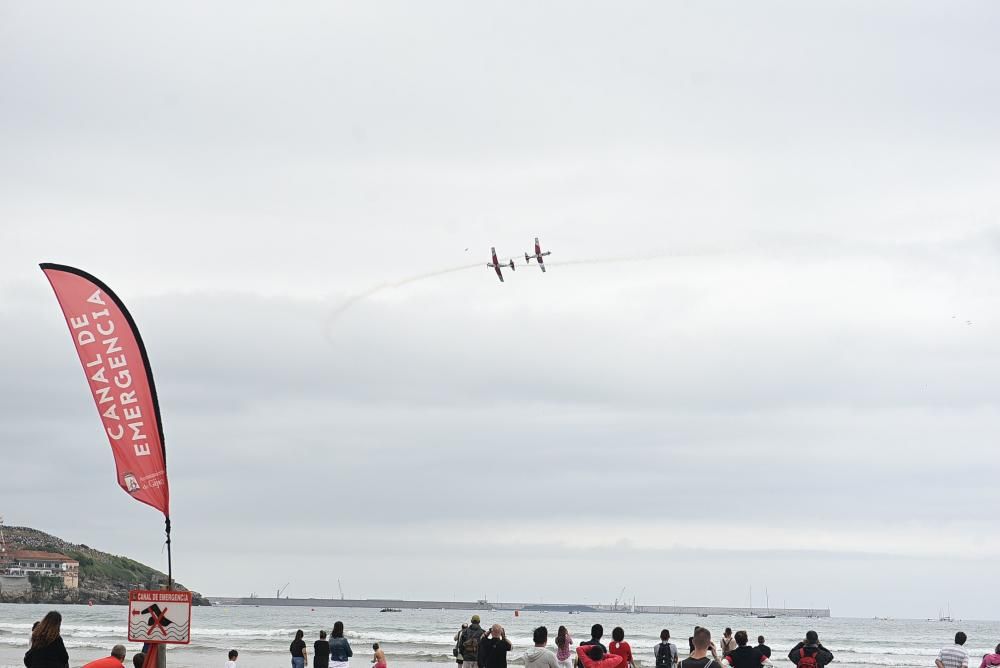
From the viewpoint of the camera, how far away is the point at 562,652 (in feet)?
56.4

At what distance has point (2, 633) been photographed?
5412cm

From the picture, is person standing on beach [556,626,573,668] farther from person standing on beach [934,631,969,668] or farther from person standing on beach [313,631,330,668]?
person standing on beach [934,631,969,668]

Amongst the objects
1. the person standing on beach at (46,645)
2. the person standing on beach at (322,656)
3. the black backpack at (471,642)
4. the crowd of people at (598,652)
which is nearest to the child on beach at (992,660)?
the crowd of people at (598,652)

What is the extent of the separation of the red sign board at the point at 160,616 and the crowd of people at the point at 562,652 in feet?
0.94

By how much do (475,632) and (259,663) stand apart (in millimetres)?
23992

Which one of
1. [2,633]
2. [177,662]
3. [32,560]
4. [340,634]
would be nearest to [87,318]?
[340,634]

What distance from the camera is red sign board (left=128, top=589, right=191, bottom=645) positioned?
1114 cm

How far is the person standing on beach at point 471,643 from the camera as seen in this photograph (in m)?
18.6

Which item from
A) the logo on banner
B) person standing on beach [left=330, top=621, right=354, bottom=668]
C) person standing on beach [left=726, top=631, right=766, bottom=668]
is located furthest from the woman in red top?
the logo on banner

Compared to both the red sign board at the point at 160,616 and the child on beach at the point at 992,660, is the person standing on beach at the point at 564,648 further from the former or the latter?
the red sign board at the point at 160,616

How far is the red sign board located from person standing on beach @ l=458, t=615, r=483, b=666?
25.6ft

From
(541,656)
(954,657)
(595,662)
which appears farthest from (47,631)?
(954,657)

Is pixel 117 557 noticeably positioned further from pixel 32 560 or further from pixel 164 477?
pixel 164 477

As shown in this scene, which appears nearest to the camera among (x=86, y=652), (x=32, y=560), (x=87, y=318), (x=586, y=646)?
(x=87, y=318)
